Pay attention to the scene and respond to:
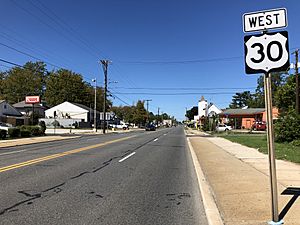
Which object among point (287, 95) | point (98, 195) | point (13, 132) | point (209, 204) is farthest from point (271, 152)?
point (287, 95)

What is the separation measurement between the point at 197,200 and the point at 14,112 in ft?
248

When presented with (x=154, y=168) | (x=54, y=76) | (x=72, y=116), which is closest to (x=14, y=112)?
(x=72, y=116)

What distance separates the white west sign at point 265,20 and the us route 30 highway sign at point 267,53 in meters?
0.16

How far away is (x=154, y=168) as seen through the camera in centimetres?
1270

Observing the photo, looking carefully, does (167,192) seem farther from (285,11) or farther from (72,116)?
(72,116)

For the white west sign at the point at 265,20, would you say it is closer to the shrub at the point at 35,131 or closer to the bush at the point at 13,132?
the bush at the point at 13,132

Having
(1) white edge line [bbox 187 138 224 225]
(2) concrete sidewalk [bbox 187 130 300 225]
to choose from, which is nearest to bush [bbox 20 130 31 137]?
(2) concrete sidewalk [bbox 187 130 300 225]

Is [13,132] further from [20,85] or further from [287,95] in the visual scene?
[20,85]

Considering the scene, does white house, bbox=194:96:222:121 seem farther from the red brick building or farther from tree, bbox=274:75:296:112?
tree, bbox=274:75:296:112

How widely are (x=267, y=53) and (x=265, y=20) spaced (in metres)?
0.56

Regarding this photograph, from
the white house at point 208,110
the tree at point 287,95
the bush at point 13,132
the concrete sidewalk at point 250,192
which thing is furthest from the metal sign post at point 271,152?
the white house at point 208,110

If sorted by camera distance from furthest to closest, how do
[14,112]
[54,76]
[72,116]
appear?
[54,76] < [72,116] < [14,112]

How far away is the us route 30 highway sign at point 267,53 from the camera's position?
5.12m

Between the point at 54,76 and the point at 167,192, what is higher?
the point at 54,76
